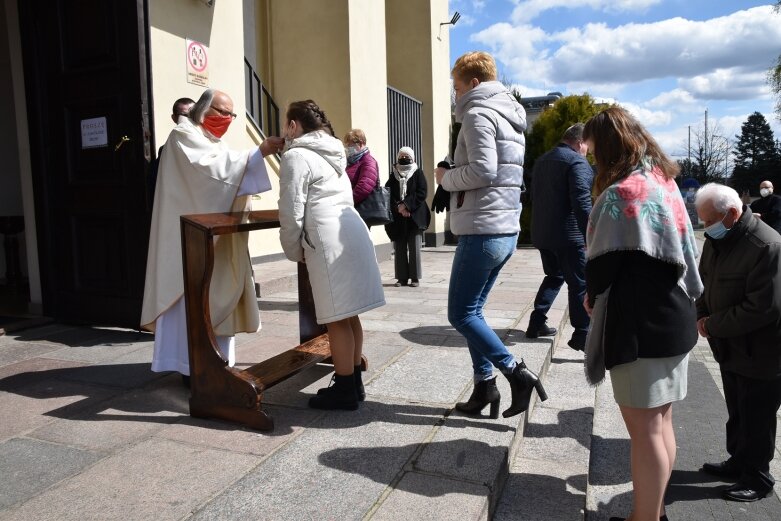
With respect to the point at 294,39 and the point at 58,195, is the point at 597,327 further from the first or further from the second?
the point at 294,39

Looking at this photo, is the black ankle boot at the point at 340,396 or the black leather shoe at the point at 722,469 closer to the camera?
the black leather shoe at the point at 722,469

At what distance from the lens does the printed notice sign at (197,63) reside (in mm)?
5664

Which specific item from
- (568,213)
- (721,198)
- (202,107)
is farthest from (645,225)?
(568,213)

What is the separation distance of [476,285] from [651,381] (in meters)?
1.09

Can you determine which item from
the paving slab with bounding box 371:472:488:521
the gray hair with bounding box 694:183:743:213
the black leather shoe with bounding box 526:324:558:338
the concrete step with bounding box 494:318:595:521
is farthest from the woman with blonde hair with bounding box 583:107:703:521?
the black leather shoe with bounding box 526:324:558:338

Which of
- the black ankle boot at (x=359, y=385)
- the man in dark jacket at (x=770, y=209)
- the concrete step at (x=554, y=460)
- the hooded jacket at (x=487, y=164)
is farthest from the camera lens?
the man in dark jacket at (x=770, y=209)

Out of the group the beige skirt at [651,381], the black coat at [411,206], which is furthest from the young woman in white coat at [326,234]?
the black coat at [411,206]

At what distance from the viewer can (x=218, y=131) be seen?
3.74m

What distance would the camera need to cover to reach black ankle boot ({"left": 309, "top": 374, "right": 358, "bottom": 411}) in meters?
3.35

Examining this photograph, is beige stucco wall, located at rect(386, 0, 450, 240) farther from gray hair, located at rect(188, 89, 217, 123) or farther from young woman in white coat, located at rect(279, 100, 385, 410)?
young woman in white coat, located at rect(279, 100, 385, 410)

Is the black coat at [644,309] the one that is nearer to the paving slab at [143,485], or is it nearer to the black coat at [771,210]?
the paving slab at [143,485]

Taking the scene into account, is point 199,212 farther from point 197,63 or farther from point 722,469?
point 722,469

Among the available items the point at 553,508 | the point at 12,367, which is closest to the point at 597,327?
the point at 553,508

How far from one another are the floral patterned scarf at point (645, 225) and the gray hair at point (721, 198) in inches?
28.7
